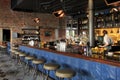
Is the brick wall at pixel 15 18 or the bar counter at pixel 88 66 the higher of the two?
the brick wall at pixel 15 18

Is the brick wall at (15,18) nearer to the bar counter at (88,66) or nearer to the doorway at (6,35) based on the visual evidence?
the doorway at (6,35)

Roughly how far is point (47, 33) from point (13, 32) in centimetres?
260

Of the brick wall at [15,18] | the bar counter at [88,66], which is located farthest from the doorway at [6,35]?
the bar counter at [88,66]

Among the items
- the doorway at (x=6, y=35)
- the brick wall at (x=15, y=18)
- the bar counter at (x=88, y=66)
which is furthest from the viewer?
the doorway at (x=6, y=35)

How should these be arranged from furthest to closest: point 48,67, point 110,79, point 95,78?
point 48,67, point 95,78, point 110,79

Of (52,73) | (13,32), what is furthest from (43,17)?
(52,73)

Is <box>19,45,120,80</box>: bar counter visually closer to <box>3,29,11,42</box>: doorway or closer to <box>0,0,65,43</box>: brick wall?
<box>0,0,65,43</box>: brick wall

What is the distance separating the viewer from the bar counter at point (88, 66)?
3.34m

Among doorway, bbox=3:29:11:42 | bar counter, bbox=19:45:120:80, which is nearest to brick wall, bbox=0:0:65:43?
doorway, bbox=3:29:11:42

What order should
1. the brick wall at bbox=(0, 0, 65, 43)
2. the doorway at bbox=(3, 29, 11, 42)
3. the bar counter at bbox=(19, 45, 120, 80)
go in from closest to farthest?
the bar counter at bbox=(19, 45, 120, 80), the brick wall at bbox=(0, 0, 65, 43), the doorway at bbox=(3, 29, 11, 42)

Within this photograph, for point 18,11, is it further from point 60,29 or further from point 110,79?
point 110,79

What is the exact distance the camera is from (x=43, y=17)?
1418 centimetres

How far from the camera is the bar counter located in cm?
334

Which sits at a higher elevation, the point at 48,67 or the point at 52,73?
the point at 48,67
